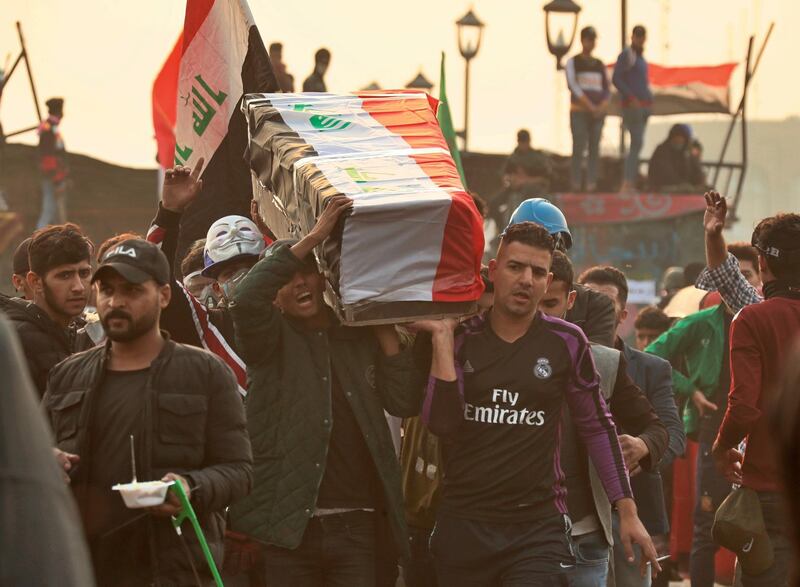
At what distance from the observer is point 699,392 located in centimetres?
1056

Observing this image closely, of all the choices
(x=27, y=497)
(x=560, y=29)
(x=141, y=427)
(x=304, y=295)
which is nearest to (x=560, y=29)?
(x=560, y=29)

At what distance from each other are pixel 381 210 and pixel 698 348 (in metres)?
4.87

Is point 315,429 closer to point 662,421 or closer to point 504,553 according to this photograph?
point 504,553

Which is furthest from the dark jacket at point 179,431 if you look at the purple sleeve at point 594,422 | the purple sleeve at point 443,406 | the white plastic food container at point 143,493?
the purple sleeve at point 594,422

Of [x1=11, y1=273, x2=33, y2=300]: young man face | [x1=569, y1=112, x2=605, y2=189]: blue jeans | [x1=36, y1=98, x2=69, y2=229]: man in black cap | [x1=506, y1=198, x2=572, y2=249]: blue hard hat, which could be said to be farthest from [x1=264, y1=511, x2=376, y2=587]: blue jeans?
[x1=36, y1=98, x2=69, y2=229]: man in black cap

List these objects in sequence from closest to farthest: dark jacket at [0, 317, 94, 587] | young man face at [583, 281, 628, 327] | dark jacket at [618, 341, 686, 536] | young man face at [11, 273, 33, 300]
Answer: dark jacket at [0, 317, 94, 587]
young man face at [11, 273, 33, 300]
dark jacket at [618, 341, 686, 536]
young man face at [583, 281, 628, 327]

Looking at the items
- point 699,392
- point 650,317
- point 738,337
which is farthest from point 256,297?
point 650,317

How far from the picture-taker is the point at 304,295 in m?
6.52

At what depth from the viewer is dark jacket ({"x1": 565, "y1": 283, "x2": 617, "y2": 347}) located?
7.64m

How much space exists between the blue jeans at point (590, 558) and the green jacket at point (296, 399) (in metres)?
0.81

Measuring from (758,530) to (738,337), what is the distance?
0.78 m

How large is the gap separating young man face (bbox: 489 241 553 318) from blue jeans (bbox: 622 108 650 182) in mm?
17594

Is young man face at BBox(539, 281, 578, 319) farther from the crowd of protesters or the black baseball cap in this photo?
the black baseball cap

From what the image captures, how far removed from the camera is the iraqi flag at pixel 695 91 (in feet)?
101
